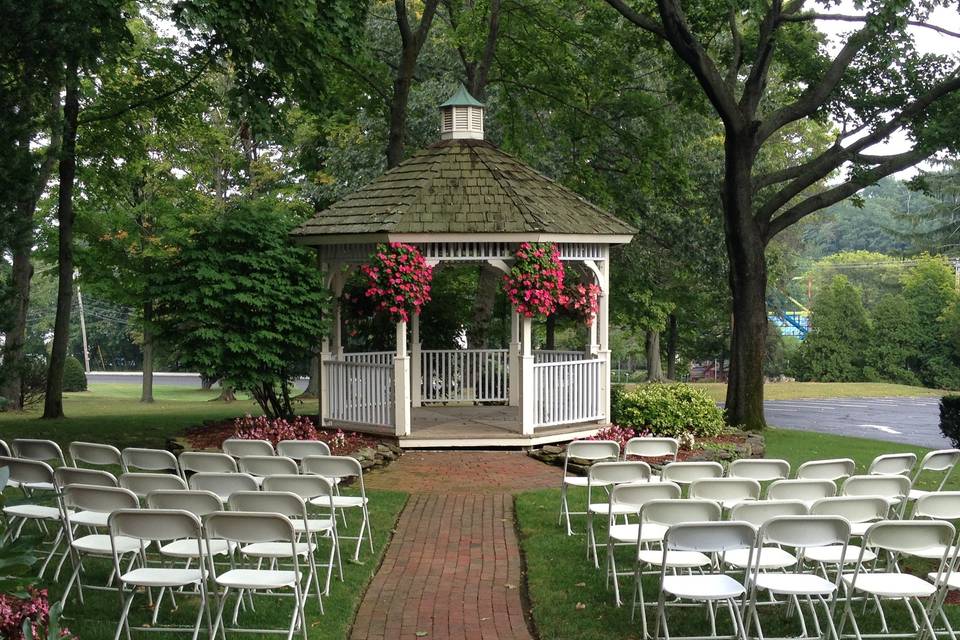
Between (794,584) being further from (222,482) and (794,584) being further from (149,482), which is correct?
(149,482)

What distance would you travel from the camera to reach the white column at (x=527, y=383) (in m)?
15.0

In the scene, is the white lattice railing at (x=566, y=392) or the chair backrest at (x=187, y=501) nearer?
the chair backrest at (x=187, y=501)

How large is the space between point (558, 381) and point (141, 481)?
28.9ft

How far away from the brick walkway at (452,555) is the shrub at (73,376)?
1214 inches

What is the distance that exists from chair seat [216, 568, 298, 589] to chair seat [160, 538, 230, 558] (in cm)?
36

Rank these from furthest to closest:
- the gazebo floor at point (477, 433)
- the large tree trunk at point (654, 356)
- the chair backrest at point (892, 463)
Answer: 1. the large tree trunk at point (654, 356)
2. the gazebo floor at point (477, 433)
3. the chair backrest at point (892, 463)

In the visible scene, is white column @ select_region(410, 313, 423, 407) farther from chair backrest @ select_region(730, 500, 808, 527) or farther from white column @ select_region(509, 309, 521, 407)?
chair backrest @ select_region(730, 500, 808, 527)

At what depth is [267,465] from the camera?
873 centimetres

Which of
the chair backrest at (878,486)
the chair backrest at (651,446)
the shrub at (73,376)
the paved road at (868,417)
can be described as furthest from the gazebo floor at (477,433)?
the shrub at (73,376)

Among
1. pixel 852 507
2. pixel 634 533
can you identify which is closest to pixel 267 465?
pixel 634 533

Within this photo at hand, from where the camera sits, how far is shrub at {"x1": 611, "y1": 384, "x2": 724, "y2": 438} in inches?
598

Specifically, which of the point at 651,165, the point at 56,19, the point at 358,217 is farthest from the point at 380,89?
the point at 56,19

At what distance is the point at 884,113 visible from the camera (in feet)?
64.2

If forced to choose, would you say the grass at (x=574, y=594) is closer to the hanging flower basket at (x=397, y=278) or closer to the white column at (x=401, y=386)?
the white column at (x=401, y=386)
